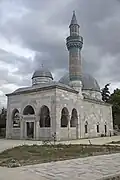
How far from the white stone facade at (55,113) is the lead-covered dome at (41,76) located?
9921 millimetres

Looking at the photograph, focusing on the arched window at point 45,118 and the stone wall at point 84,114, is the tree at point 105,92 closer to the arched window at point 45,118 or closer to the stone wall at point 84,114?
the stone wall at point 84,114

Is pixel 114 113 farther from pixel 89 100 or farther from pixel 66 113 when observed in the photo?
pixel 66 113

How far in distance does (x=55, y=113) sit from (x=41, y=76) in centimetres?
1660

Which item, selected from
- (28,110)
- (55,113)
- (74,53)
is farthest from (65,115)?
(74,53)

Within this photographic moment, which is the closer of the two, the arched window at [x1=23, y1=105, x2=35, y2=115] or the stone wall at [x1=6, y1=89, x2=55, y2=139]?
the stone wall at [x1=6, y1=89, x2=55, y2=139]

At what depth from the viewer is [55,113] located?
2898 centimetres

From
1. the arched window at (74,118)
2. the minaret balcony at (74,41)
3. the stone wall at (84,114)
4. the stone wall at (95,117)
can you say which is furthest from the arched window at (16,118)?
the minaret balcony at (74,41)

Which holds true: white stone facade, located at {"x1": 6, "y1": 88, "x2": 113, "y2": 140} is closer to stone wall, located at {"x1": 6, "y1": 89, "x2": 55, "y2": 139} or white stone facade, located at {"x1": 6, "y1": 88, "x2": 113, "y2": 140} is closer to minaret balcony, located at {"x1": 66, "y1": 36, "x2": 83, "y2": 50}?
stone wall, located at {"x1": 6, "y1": 89, "x2": 55, "y2": 139}

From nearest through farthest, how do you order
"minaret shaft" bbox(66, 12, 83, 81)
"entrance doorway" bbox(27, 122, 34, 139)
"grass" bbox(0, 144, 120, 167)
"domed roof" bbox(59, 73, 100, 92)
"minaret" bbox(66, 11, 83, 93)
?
"grass" bbox(0, 144, 120, 167) < "entrance doorway" bbox(27, 122, 34, 139) < "minaret" bbox(66, 11, 83, 93) < "minaret shaft" bbox(66, 12, 83, 81) < "domed roof" bbox(59, 73, 100, 92)

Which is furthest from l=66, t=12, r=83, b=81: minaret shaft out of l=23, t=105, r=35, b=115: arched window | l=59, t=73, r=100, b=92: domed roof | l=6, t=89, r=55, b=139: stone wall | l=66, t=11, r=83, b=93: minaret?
l=6, t=89, r=55, b=139: stone wall

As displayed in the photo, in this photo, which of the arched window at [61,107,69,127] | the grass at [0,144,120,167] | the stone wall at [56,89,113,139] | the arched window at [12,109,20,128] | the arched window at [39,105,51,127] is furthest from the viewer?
the arched window at [12,109,20,128]

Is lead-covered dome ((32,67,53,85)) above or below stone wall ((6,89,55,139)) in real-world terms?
above

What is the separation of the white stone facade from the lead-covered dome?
9.92m

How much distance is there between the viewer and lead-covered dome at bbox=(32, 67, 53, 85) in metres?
44.2
